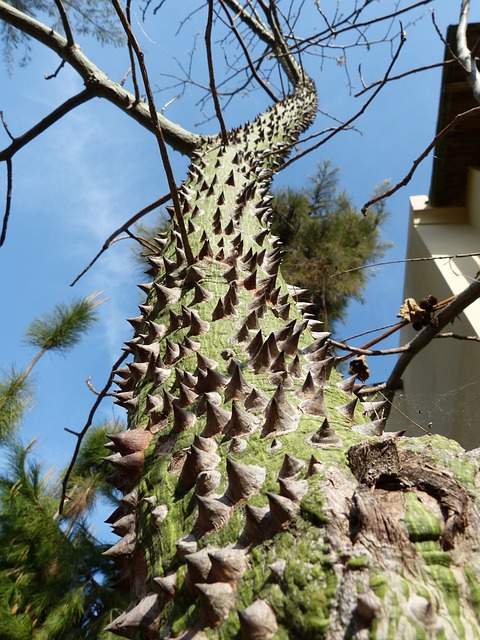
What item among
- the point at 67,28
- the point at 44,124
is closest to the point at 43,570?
the point at 44,124

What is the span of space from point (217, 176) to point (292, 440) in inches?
81.2

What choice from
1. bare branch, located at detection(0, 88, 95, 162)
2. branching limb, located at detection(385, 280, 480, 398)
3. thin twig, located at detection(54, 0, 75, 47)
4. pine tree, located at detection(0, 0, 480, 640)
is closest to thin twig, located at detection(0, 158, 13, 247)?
bare branch, located at detection(0, 88, 95, 162)

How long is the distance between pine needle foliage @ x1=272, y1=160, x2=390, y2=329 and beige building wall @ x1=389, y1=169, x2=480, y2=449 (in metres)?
0.61

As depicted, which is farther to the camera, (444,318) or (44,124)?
(44,124)

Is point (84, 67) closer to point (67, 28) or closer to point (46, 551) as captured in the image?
point (67, 28)

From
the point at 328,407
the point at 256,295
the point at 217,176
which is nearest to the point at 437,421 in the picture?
the point at 217,176

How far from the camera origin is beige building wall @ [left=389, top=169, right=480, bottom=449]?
3898 millimetres

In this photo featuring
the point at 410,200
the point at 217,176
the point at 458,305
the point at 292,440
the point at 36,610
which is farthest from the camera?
the point at 410,200

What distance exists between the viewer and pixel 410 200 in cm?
689

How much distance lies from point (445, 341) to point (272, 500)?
15.1 feet

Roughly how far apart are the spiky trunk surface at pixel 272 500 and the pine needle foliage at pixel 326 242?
453cm

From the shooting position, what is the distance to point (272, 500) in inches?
33.1

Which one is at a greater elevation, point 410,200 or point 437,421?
point 410,200

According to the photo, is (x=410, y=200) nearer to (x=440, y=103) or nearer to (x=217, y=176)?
(x=440, y=103)
